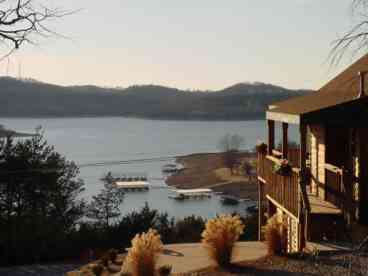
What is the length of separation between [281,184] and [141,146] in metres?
67.6

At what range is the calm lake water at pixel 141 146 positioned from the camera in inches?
2111

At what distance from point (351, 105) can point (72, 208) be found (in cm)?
2208

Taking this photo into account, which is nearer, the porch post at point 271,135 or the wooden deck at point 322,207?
the wooden deck at point 322,207

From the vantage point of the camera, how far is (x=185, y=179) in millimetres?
76438

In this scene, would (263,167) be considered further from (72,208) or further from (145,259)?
(72,208)

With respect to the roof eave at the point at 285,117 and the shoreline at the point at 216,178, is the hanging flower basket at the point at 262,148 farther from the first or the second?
the shoreline at the point at 216,178

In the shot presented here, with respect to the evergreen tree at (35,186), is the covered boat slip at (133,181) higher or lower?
lower

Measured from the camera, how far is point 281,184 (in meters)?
12.1

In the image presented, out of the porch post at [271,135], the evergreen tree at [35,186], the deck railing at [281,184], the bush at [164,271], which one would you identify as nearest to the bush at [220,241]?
the bush at [164,271]

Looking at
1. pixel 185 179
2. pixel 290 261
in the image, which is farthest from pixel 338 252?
pixel 185 179

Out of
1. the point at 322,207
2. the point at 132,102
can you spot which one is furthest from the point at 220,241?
the point at 132,102

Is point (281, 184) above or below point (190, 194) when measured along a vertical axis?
above

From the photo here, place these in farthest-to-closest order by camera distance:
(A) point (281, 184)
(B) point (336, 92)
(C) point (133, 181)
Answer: (C) point (133, 181) < (B) point (336, 92) < (A) point (281, 184)

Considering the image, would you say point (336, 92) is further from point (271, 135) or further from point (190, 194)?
point (190, 194)
